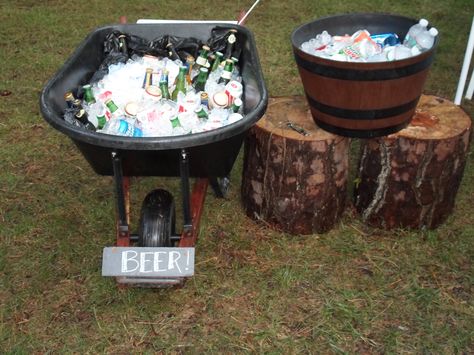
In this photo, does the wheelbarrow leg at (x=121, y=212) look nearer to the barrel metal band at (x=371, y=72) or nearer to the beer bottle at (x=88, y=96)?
the beer bottle at (x=88, y=96)

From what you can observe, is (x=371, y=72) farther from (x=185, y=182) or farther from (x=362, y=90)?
(x=185, y=182)

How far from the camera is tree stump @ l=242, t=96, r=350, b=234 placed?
2.88m

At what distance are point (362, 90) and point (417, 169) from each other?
0.61 m

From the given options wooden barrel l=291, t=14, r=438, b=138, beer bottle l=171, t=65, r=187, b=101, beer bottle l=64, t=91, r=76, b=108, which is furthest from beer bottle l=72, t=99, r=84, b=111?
wooden barrel l=291, t=14, r=438, b=138

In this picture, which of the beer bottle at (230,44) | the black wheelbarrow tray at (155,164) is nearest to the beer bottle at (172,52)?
the beer bottle at (230,44)

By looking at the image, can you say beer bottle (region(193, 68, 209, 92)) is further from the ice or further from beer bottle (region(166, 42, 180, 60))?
beer bottle (region(166, 42, 180, 60))

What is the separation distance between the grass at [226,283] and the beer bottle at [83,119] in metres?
0.83

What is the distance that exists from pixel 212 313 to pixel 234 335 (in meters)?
0.18

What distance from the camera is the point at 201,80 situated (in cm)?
293

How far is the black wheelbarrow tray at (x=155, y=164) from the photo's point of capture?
2.20m

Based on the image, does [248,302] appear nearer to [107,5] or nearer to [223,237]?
[223,237]

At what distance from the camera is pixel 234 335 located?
8.47 feet

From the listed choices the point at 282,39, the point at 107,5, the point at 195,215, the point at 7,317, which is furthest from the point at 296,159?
the point at 107,5

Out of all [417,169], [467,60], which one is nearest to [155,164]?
[417,169]
